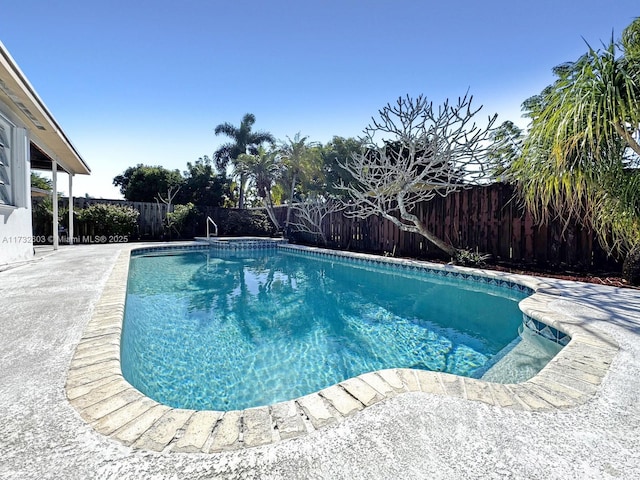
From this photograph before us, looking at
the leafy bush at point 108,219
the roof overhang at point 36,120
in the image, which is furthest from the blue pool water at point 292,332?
the leafy bush at point 108,219

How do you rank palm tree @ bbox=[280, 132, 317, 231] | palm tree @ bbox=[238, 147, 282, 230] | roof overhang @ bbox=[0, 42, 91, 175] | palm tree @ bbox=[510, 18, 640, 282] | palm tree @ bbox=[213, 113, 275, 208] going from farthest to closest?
palm tree @ bbox=[213, 113, 275, 208], palm tree @ bbox=[238, 147, 282, 230], palm tree @ bbox=[280, 132, 317, 231], roof overhang @ bbox=[0, 42, 91, 175], palm tree @ bbox=[510, 18, 640, 282]

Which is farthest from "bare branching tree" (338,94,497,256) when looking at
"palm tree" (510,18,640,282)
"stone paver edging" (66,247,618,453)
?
"stone paver edging" (66,247,618,453)

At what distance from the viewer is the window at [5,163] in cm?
551

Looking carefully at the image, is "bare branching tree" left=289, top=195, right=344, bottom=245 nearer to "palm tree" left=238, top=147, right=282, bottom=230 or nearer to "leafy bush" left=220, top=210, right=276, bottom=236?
"palm tree" left=238, top=147, right=282, bottom=230

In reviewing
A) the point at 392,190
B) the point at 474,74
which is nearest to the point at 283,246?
the point at 392,190

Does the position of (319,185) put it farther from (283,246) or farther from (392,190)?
(392,190)

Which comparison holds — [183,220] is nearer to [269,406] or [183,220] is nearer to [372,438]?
[269,406]

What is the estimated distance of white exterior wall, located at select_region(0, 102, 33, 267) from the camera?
5.46m

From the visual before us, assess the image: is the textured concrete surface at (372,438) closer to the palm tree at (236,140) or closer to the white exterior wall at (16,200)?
the white exterior wall at (16,200)

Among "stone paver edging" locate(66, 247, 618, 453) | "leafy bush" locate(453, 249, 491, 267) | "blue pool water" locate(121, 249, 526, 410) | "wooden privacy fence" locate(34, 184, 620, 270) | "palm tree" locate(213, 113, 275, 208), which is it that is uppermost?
"palm tree" locate(213, 113, 275, 208)

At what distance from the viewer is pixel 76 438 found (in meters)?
1.36

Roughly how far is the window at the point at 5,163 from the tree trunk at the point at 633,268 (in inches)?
439

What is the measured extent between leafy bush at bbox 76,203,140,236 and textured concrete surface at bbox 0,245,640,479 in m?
13.7

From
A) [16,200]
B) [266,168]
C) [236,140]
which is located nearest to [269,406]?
[16,200]
